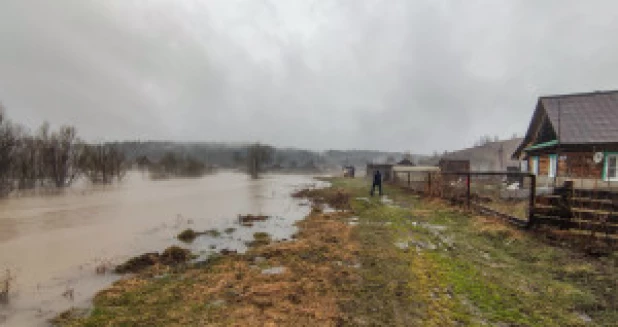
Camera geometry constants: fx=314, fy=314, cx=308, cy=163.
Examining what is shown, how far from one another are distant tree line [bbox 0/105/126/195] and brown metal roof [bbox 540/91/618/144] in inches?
1555

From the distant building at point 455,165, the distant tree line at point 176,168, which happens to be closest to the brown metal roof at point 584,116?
the distant building at point 455,165

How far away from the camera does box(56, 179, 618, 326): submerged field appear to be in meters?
3.82

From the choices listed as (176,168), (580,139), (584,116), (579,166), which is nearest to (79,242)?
(580,139)

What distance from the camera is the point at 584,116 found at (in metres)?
16.9

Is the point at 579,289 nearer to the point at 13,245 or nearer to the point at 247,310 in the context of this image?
the point at 247,310

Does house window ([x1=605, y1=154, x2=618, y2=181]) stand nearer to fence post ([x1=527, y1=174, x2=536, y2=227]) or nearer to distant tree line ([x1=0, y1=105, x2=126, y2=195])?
fence post ([x1=527, y1=174, x2=536, y2=227])

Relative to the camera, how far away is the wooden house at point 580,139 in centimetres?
1527

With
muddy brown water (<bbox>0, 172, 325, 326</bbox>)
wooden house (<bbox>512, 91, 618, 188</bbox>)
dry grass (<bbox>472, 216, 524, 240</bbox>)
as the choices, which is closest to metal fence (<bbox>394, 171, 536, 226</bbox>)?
dry grass (<bbox>472, 216, 524, 240</bbox>)

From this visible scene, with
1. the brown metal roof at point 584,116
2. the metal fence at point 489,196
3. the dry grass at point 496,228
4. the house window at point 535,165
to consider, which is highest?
the brown metal roof at point 584,116

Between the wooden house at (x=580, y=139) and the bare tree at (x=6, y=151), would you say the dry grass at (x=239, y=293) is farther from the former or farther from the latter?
the bare tree at (x=6, y=151)

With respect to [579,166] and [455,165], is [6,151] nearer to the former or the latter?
[579,166]

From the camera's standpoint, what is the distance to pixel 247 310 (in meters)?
4.10

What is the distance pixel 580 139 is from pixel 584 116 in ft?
6.93

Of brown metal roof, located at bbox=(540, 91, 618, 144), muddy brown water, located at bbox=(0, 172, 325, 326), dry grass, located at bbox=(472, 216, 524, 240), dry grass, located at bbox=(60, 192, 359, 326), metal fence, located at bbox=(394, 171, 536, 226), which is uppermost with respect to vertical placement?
brown metal roof, located at bbox=(540, 91, 618, 144)
